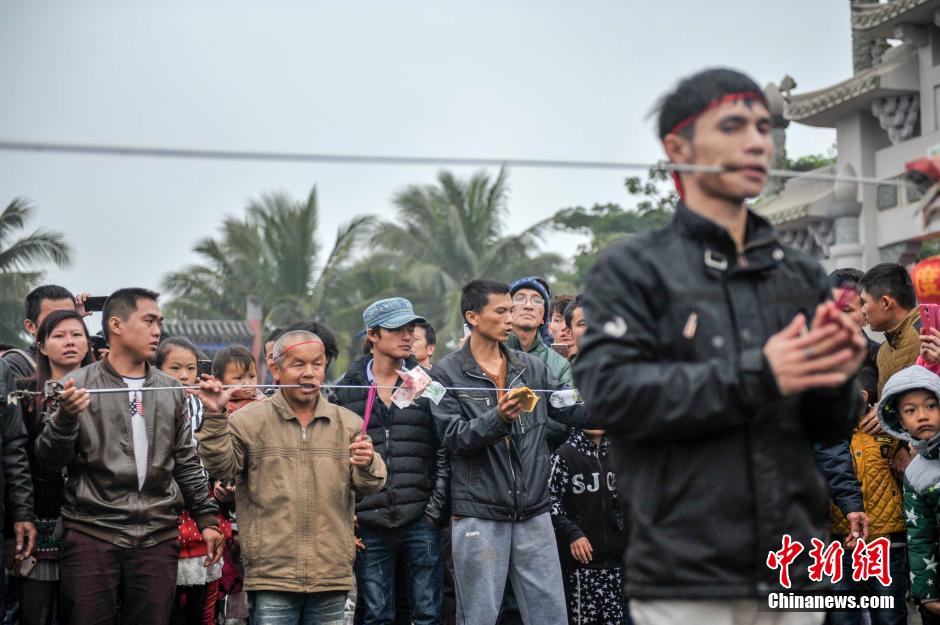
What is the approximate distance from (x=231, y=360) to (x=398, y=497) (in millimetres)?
1616

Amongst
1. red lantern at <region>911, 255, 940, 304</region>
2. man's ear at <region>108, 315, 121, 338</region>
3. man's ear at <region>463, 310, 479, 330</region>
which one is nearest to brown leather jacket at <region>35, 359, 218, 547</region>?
man's ear at <region>108, 315, 121, 338</region>

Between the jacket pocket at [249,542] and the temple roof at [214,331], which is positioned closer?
the jacket pocket at [249,542]

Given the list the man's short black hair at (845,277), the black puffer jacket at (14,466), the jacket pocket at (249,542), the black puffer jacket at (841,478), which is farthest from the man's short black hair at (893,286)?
the black puffer jacket at (14,466)

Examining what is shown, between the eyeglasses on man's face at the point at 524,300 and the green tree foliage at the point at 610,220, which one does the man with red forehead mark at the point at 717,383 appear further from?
the green tree foliage at the point at 610,220

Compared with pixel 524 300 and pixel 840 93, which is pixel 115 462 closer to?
pixel 524 300

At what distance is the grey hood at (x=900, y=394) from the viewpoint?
588cm

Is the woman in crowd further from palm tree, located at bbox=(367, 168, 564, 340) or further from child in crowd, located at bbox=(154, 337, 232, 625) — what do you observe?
palm tree, located at bbox=(367, 168, 564, 340)

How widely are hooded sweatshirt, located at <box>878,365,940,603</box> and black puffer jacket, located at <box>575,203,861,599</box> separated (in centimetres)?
333

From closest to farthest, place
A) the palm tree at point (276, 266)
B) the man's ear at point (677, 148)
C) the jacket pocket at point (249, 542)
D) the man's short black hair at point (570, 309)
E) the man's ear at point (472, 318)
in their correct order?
1. the man's ear at point (677, 148)
2. the jacket pocket at point (249, 542)
3. the man's ear at point (472, 318)
4. the man's short black hair at point (570, 309)
5. the palm tree at point (276, 266)

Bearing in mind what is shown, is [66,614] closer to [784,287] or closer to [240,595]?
[240,595]

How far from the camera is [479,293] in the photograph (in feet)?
21.7

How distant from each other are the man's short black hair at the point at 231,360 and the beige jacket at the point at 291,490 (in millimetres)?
1566

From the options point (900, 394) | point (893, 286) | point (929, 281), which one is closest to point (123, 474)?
point (900, 394)

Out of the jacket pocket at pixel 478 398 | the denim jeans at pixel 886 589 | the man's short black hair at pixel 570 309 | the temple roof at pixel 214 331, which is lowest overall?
the denim jeans at pixel 886 589
